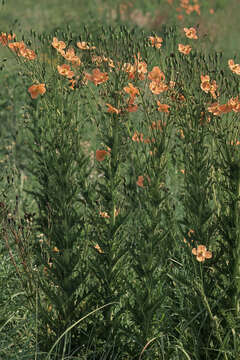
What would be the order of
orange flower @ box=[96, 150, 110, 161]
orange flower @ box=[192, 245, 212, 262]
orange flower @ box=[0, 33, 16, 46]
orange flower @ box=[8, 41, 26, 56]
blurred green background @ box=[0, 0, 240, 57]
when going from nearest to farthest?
1. orange flower @ box=[192, 245, 212, 262]
2. orange flower @ box=[96, 150, 110, 161]
3. orange flower @ box=[8, 41, 26, 56]
4. orange flower @ box=[0, 33, 16, 46]
5. blurred green background @ box=[0, 0, 240, 57]

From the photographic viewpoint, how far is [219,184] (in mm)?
2768

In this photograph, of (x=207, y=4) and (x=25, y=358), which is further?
(x=207, y=4)

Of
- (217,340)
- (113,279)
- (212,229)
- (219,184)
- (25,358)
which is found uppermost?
(219,184)

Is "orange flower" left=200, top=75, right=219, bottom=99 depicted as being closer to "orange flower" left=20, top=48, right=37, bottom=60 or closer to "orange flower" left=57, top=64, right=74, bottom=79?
"orange flower" left=57, top=64, right=74, bottom=79

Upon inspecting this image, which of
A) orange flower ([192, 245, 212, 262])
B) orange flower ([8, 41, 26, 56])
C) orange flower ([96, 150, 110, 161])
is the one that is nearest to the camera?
orange flower ([192, 245, 212, 262])

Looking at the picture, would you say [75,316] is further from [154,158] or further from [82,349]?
[154,158]

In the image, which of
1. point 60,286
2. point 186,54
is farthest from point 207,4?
point 60,286

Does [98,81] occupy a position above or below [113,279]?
above

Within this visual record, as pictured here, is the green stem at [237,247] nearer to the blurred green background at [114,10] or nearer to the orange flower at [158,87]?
the orange flower at [158,87]

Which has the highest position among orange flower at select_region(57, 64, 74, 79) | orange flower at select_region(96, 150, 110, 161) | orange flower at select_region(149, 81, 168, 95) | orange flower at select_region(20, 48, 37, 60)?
orange flower at select_region(20, 48, 37, 60)

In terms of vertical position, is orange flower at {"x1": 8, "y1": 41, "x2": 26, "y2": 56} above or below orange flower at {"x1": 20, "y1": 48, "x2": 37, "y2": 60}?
above

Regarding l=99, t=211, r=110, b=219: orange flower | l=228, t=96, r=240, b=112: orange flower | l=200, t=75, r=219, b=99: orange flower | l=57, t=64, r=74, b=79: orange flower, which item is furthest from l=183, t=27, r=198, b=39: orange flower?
l=99, t=211, r=110, b=219: orange flower

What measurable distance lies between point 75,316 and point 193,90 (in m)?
1.51

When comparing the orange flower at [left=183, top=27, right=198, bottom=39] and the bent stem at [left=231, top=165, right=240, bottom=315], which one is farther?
the orange flower at [left=183, top=27, right=198, bottom=39]
